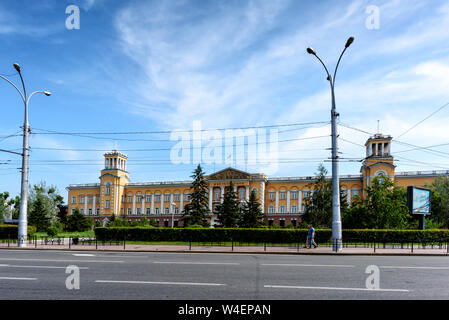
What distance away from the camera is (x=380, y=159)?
7425 cm

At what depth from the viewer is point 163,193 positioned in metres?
94.9

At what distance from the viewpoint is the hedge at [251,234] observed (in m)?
31.2

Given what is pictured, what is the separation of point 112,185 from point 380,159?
6530cm

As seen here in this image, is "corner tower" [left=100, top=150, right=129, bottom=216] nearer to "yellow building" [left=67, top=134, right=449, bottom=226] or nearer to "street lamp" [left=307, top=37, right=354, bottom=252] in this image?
"yellow building" [left=67, top=134, right=449, bottom=226]

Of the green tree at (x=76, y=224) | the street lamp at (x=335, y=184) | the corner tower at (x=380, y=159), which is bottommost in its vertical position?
the green tree at (x=76, y=224)

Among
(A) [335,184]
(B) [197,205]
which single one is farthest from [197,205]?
(A) [335,184]

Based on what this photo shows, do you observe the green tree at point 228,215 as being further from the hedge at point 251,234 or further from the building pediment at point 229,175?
the hedge at point 251,234

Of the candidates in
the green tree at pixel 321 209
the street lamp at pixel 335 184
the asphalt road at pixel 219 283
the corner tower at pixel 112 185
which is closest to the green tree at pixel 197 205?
the green tree at pixel 321 209

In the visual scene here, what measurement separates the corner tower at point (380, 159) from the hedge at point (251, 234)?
142ft

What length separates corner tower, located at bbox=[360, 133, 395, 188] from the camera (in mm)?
73625
